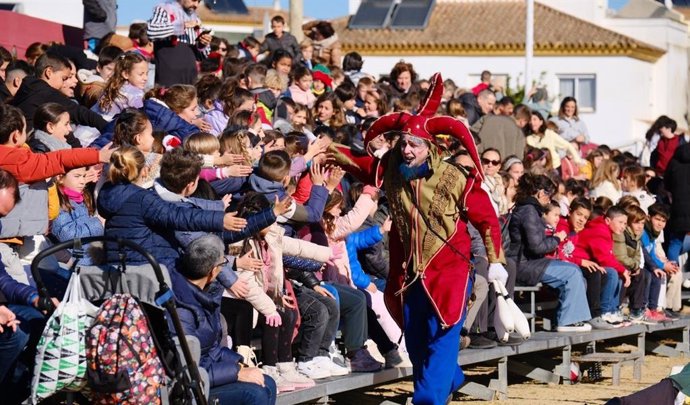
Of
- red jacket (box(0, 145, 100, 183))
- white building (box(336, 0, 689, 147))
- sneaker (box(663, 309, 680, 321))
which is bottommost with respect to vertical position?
sneaker (box(663, 309, 680, 321))

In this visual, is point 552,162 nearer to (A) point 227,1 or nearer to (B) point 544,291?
(B) point 544,291

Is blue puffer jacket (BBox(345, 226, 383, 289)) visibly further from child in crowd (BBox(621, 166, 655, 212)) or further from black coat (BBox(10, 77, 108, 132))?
child in crowd (BBox(621, 166, 655, 212))

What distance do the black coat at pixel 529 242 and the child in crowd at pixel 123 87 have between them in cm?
367

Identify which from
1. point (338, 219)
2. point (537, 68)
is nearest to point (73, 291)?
point (338, 219)

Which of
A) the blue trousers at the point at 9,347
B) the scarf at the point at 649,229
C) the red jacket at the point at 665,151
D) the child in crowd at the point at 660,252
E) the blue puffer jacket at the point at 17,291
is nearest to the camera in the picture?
the blue trousers at the point at 9,347

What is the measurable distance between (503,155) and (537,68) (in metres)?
39.2

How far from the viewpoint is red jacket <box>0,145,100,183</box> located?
8.95 m

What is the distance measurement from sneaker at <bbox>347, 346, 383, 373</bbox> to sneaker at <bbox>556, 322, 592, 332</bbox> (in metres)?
3.57

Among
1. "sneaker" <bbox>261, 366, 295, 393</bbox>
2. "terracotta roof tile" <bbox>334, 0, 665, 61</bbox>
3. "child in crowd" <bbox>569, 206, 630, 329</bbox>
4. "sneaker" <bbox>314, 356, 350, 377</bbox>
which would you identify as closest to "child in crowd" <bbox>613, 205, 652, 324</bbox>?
"child in crowd" <bbox>569, 206, 630, 329</bbox>

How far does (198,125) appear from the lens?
12383 mm

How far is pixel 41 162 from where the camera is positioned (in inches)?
353

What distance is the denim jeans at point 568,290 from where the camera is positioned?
14.2 meters

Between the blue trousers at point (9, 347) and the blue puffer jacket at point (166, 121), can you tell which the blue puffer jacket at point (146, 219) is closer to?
the blue trousers at point (9, 347)

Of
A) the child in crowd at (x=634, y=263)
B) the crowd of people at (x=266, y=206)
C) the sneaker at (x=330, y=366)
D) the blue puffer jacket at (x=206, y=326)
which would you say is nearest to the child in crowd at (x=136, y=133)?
the crowd of people at (x=266, y=206)
